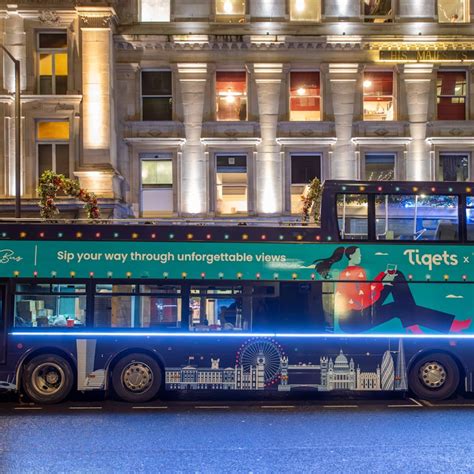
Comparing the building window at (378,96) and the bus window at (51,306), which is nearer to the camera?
the bus window at (51,306)

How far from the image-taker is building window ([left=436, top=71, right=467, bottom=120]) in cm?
2881

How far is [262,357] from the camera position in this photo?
14.6 m

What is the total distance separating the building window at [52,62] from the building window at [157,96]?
117 inches

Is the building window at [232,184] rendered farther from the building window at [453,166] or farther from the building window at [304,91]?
the building window at [453,166]

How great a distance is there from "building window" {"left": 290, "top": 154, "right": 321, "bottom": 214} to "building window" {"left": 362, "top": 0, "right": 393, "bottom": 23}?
18.2 ft

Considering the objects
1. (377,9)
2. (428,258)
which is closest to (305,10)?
(377,9)

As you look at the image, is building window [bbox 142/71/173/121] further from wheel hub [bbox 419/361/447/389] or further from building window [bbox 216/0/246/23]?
wheel hub [bbox 419/361/447/389]

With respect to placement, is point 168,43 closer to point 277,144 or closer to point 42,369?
point 277,144

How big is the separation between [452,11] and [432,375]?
59.5 ft

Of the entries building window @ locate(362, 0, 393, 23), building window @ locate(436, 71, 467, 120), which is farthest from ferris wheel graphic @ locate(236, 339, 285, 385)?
building window @ locate(362, 0, 393, 23)

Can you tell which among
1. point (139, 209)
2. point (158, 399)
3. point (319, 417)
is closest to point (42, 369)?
point (158, 399)

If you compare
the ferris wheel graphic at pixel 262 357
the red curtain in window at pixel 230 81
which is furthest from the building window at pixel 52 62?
the ferris wheel graphic at pixel 262 357

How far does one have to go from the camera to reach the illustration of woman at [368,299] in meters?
14.7

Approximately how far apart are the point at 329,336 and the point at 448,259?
8.83 feet
